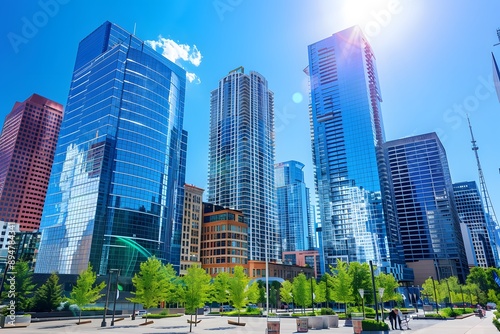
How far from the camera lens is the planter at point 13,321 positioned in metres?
31.7

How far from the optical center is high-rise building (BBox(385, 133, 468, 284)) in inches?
6491

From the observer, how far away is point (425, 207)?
17550 centimetres

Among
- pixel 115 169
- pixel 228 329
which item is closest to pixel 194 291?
pixel 228 329

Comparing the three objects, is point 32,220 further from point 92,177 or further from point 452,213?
point 452,213

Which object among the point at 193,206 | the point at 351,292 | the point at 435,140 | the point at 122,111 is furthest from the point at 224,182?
the point at 351,292

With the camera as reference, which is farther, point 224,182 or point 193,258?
point 224,182

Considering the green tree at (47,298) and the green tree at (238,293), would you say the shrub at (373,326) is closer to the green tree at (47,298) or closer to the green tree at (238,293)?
the green tree at (238,293)

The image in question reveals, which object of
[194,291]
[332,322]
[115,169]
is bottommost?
[332,322]

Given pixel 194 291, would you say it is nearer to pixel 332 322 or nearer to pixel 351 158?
pixel 332 322

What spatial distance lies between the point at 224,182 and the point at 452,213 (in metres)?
121

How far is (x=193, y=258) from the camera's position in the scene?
11975cm

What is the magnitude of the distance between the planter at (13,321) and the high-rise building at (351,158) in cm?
Answer: 13244

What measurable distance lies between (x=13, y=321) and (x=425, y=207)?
185 metres

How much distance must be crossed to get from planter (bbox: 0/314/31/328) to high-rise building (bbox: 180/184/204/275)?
82.1m
